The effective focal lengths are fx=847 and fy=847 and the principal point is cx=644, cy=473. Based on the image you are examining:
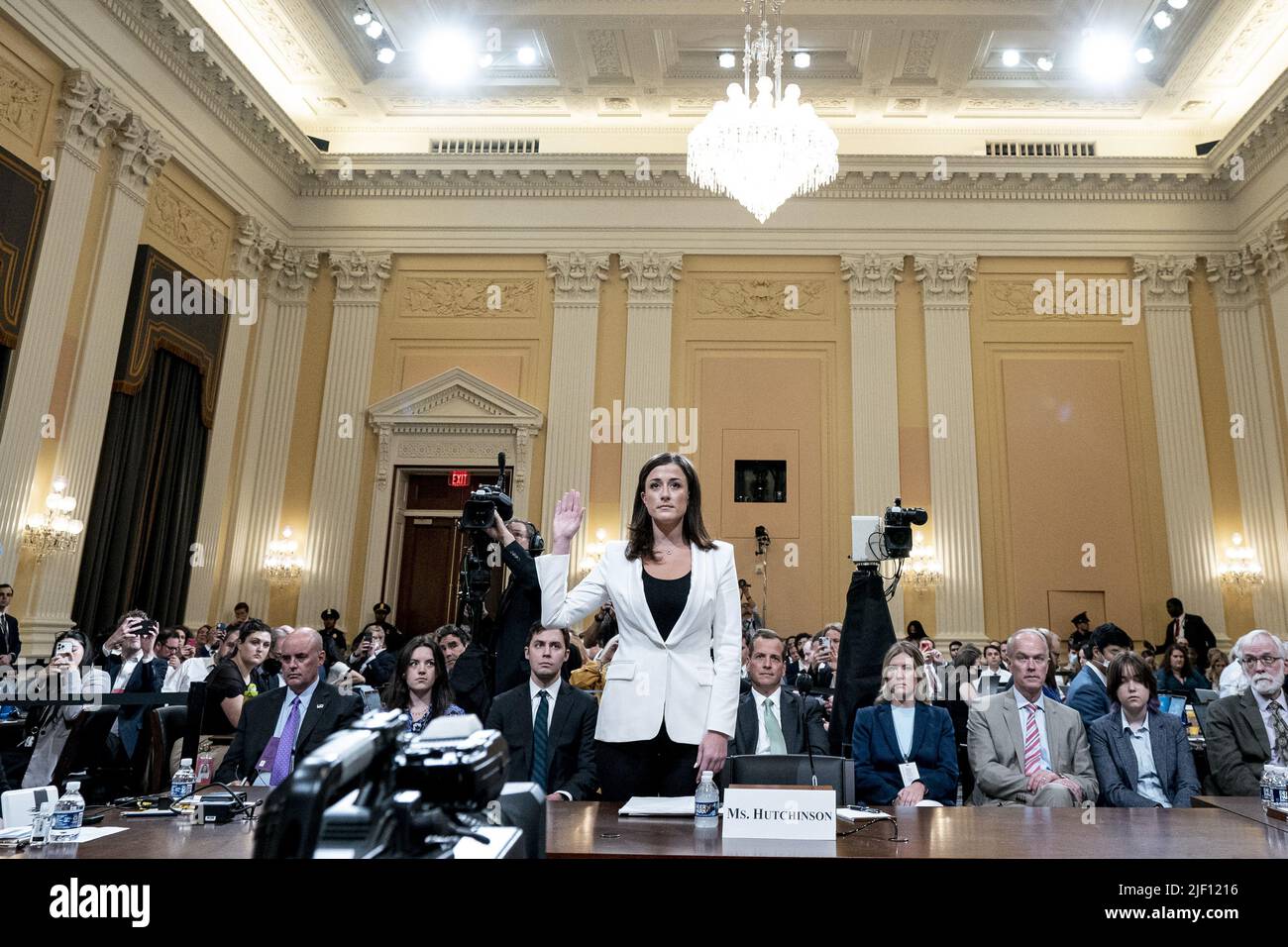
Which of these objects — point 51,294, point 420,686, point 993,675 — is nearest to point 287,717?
point 420,686

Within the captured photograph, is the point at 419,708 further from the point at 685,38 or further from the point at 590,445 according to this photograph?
the point at 685,38

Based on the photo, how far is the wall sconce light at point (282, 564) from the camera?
1171 centimetres

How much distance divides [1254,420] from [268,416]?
542 inches

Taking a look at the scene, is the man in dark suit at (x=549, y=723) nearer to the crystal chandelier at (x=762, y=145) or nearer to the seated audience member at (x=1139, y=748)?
the seated audience member at (x=1139, y=748)

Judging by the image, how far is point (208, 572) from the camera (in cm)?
1098

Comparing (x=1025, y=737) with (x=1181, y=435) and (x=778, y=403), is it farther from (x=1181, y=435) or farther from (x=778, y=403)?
(x=1181, y=435)

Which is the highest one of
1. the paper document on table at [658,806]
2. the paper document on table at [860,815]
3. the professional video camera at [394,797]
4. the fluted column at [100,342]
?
the fluted column at [100,342]

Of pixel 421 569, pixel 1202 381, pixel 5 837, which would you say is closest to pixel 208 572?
pixel 421 569

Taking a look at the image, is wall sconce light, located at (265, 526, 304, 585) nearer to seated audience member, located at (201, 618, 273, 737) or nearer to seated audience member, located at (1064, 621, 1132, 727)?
seated audience member, located at (201, 618, 273, 737)

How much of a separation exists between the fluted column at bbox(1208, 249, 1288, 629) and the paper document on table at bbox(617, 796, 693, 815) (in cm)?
1170

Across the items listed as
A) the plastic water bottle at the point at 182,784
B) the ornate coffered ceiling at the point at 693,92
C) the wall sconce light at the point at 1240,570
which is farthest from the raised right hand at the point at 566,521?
the wall sconce light at the point at 1240,570

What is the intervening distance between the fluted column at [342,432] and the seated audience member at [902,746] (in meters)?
9.40

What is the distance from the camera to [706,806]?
6.40 feet
